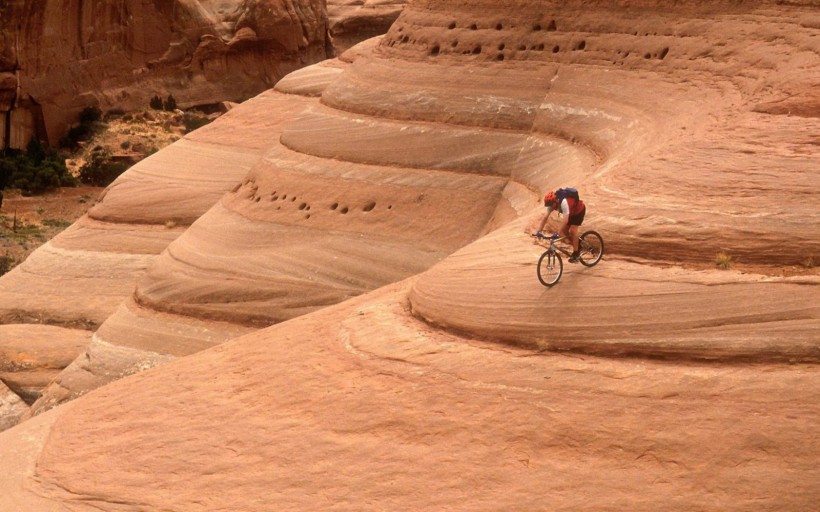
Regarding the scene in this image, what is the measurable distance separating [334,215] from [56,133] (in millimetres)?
29332

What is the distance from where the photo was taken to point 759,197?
9.96 m

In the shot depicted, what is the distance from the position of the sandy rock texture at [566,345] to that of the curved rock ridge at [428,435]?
20 millimetres

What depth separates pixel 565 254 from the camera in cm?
999

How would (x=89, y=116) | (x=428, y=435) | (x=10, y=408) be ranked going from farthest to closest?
1. (x=89, y=116)
2. (x=10, y=408)
3. (x=428, y=435)

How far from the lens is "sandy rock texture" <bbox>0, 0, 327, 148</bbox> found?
43.2 meters

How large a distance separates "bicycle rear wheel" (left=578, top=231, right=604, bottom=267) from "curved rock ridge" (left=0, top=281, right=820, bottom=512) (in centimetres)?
91

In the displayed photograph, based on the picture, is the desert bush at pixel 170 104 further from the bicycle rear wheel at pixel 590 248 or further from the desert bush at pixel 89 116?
the bicycle rear wheel at pixel 590 248

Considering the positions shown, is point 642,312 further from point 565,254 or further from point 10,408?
point 10,408

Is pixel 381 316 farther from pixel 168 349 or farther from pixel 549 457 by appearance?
pixel 168 349

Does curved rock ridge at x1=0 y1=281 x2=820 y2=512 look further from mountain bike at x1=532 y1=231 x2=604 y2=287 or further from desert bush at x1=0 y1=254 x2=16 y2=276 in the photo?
desert bush at x1=0 y1=254 x2=16 y2=276

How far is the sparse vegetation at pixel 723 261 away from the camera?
9508mm

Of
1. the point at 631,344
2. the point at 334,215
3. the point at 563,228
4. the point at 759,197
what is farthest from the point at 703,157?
the point at 334,215

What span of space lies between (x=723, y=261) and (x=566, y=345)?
1.39m

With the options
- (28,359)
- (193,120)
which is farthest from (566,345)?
(193,120)
